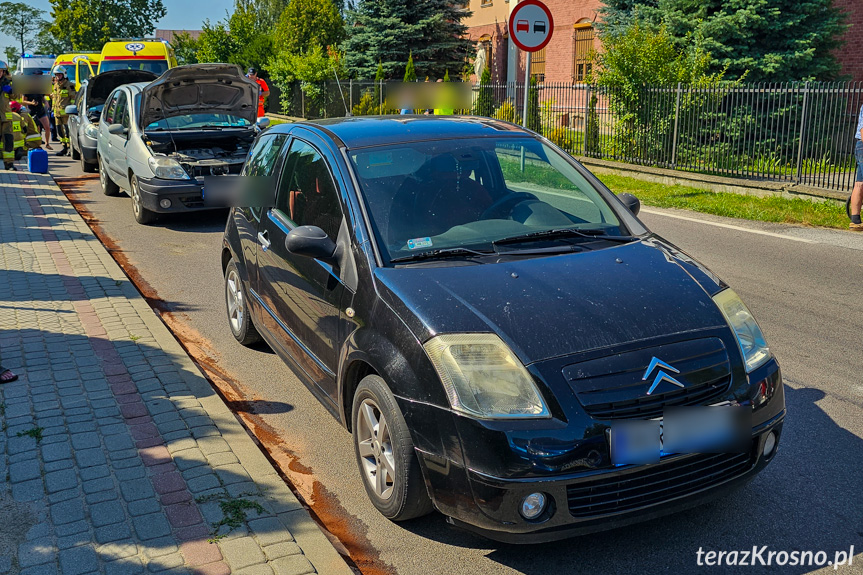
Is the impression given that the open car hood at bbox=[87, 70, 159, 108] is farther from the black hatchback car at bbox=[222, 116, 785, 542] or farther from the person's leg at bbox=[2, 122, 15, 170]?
the black hatchback car at bbox=[222, 116, 785, 542]

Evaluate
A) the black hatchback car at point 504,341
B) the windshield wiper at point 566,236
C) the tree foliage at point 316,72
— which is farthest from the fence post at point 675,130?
the tree foliage at point 316,72

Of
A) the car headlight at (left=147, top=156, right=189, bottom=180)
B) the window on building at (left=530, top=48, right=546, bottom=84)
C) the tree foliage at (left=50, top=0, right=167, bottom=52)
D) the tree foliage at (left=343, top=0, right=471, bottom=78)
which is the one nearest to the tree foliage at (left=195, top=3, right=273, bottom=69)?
the tree foliage at (left=343, top=0, right=471, bottom=78)

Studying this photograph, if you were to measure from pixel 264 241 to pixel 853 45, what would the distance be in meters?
19.7

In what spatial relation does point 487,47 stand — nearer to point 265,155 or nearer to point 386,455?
point 265,155

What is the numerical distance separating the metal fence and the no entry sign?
13.0 feet

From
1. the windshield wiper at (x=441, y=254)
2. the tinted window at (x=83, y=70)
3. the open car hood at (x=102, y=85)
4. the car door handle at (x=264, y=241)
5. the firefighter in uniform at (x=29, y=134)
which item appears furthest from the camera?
the tinted window at (x=83, y=70)

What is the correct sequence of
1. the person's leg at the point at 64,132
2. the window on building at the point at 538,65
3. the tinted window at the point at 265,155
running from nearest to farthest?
the tinted window at the point at 265,155 < the person's leg at the point at 64,132 < the window on building at the point at 538,65

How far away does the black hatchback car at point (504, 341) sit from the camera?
3061 mm

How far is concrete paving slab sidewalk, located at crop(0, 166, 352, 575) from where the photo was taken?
3314 millimetres

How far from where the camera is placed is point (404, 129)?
15.7ft

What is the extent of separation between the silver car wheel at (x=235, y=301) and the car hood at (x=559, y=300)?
2.60 meters

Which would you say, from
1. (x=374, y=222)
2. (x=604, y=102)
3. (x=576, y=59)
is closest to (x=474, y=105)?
(x=604, y=102)

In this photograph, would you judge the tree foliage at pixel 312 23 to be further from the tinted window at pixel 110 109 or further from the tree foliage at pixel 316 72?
the tinted window at pixel 110 109

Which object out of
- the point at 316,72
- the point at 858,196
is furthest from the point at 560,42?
the point at 858,196
